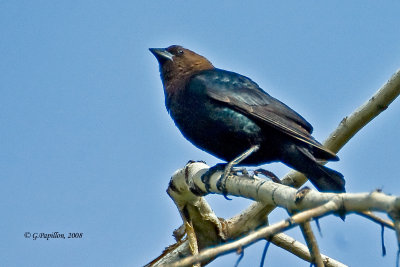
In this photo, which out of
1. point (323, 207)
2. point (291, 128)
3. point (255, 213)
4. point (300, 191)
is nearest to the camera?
point (323, 207)

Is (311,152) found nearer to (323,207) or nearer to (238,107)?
(238,107)

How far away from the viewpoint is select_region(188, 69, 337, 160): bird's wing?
5148 millimetres

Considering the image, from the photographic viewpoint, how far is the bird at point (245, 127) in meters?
5.07

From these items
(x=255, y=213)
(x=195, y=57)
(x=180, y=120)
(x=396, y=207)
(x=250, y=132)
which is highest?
(x=195, y=57)

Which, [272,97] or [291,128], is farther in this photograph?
[272,97]

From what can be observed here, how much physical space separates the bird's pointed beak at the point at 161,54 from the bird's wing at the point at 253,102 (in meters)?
0.64

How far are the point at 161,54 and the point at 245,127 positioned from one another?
1559mm

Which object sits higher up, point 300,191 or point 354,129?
point 354,129

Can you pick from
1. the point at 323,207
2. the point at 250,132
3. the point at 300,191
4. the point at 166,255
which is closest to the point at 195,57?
the point at 250,132

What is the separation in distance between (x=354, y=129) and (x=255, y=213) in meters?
1.09

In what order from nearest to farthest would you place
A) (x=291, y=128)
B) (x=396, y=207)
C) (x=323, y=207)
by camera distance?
(x=396, y=207) → (x=323, y=207) → (x=291, y=128)

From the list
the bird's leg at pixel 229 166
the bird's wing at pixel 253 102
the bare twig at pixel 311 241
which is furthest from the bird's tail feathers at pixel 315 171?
the bare twig at pixel 311 241

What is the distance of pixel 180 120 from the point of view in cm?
542

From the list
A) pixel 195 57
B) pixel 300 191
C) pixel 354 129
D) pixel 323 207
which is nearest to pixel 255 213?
pixel 354 129
